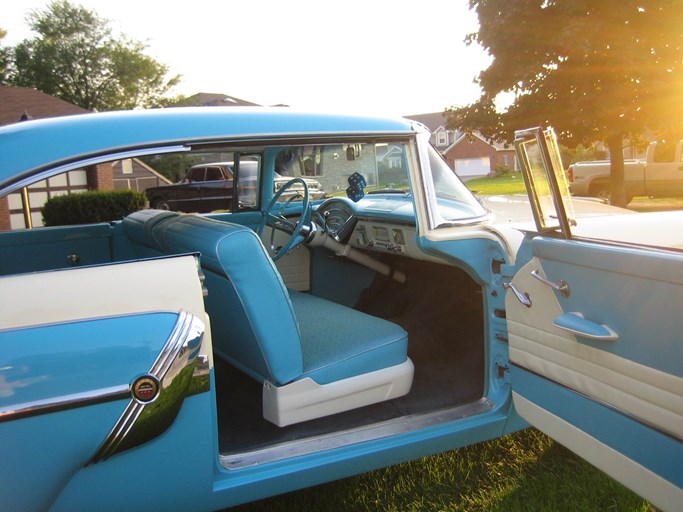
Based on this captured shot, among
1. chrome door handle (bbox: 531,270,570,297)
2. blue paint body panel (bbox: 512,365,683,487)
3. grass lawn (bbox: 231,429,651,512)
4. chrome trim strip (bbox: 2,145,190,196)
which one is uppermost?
chrome trim strip (bbox: 2,145,190,196)

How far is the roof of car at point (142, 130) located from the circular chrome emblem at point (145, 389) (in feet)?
2.31

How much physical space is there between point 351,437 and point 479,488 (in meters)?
0.84

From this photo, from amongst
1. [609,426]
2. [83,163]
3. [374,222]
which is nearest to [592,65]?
[374,222]

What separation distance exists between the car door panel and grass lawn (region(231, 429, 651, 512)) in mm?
598

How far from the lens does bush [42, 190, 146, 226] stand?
412 cm

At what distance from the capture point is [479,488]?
280cm

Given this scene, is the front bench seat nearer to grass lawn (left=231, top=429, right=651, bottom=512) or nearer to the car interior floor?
the car interior floor

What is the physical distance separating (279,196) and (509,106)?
1217cm

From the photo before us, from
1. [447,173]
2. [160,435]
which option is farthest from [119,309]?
[447,173]

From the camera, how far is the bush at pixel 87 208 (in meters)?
4.12

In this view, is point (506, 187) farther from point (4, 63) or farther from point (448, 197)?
point (4, 63)

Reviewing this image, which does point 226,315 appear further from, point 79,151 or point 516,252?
point 516,252

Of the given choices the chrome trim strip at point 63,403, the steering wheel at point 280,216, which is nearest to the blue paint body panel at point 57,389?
the chrome trim strip at point 63,403

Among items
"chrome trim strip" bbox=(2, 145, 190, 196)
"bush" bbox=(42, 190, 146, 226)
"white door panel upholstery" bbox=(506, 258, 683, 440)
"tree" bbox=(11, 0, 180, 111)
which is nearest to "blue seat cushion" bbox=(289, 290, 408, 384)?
"white door panel upholstery" bbox=(506, 258, 683, 440)
